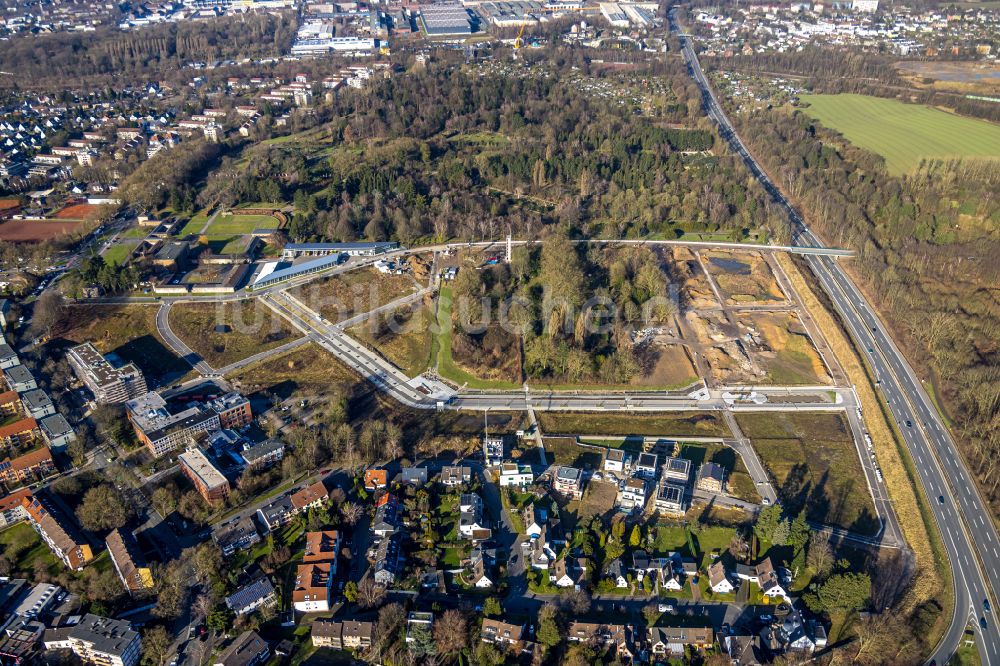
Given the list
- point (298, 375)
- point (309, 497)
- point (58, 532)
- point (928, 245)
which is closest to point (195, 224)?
point (298, 375)

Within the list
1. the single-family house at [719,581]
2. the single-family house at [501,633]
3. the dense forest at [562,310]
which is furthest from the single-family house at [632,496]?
the dense forest at [562,310]

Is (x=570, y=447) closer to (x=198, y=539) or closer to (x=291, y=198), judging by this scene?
(x=198, y=539)

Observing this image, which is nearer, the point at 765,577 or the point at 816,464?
the point at 765,577

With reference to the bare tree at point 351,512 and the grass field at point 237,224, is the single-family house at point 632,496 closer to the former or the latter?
the bare tree at point 351,512

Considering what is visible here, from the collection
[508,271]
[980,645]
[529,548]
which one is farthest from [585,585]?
[508,271]

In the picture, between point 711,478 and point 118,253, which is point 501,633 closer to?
point 711,478
